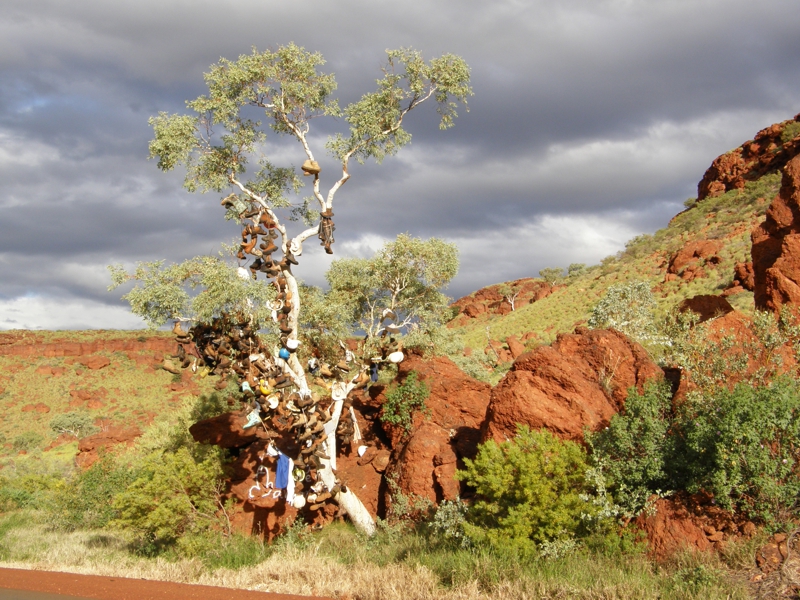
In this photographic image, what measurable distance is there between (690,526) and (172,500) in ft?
30.9

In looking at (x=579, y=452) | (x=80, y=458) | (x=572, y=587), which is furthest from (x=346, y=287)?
(x=80, y=458)

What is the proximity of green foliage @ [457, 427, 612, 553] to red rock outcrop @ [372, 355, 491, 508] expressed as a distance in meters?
2.48

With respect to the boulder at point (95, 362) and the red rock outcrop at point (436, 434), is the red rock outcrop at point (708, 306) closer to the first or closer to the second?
the red rock outcrop at point (436, 434)

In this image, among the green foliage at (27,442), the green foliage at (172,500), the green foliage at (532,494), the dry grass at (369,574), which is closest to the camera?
the dry grass at (369,574)

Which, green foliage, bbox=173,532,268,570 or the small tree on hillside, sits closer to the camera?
green foliage, bbox=173,532,268,570

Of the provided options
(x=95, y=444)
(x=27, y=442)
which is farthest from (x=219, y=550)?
(x=27, y=442)

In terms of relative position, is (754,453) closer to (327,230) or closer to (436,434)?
(436,434)

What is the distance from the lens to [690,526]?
8.37 metres

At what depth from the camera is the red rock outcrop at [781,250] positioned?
41.9 ft

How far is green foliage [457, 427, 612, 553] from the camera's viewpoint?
883cm

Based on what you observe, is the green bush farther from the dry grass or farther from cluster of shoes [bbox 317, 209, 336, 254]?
cluster of shoes [bbox 317, 209, 336, 254]

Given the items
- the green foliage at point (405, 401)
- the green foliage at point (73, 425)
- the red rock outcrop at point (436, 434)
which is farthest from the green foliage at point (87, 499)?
the green foliage at point (73, 425)

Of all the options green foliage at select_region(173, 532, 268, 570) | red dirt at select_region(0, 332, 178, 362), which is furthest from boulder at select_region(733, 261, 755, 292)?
red dirt at select_region(0, 332, 178, 362)

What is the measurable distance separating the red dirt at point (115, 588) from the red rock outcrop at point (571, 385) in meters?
4.61
